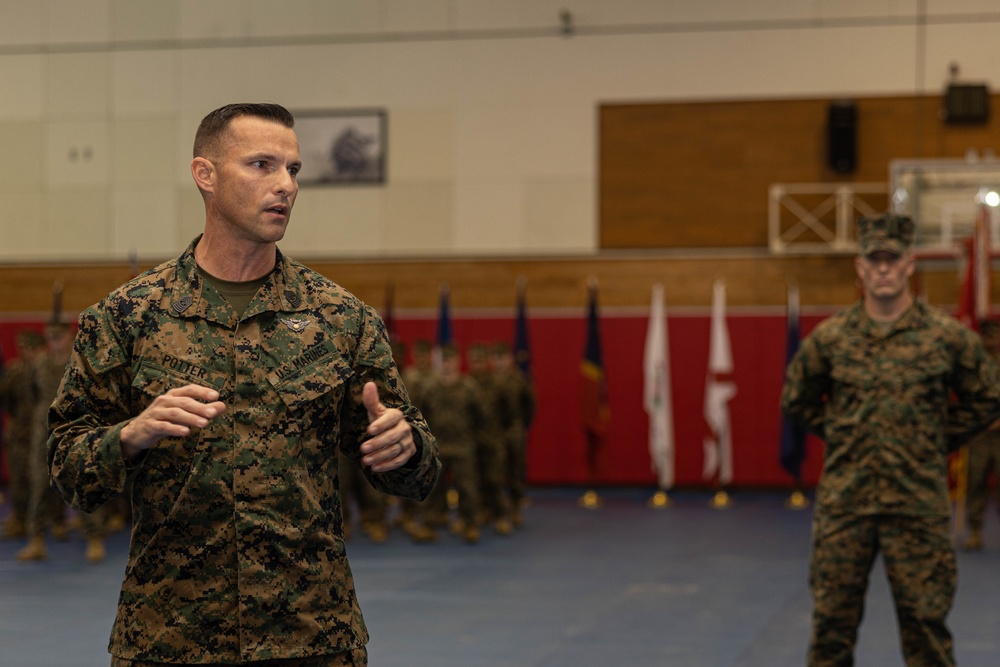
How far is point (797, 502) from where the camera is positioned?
54.1 feet

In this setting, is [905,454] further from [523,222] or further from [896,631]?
[523,222]

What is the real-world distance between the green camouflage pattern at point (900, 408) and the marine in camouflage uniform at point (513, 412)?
8526mm

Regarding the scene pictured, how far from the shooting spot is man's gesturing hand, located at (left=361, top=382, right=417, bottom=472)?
253 cm

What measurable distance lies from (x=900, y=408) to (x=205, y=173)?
3436 mm

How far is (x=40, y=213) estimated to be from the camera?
19797 millimetres

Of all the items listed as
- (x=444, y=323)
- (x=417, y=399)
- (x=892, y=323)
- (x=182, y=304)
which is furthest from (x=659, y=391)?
(x=182, y=304)

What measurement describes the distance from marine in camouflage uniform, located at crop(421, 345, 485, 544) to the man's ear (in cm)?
960

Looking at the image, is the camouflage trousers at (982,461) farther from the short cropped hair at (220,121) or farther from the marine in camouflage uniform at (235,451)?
the short cropped hair at (220,121)

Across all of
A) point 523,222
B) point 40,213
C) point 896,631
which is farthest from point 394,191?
point 896,631

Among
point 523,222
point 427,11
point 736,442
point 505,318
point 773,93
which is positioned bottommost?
point 736,442

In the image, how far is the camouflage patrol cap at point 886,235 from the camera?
17.3 ft

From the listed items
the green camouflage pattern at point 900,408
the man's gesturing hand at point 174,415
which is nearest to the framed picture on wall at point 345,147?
the green camouflage pattern at point 900,408

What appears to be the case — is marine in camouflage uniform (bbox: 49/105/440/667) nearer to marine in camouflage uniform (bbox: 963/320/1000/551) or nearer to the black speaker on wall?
marine in camouflage uniform (bbox: 963/320/1000/551)

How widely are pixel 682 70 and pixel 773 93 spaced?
1.37 metres
